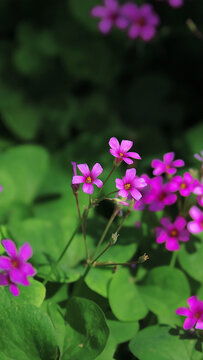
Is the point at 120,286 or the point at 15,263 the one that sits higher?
the point at 15,263

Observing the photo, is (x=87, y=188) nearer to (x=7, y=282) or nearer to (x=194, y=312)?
(x=7, y=282)

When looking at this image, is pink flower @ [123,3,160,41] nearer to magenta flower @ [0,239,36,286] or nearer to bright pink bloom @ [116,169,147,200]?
bright pink bloom @ [116,169,147,200]

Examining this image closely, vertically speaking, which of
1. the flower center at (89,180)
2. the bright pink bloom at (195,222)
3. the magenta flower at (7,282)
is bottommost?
the magenta flower at (7,282)

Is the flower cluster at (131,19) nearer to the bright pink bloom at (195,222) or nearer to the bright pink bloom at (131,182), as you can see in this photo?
the bright pink bloom at (195,222)

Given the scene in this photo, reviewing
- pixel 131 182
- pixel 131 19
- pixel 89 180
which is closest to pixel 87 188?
pixel 89 180

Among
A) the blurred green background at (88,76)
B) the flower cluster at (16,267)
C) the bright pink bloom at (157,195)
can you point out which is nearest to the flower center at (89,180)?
the flower cluster at (16,267)

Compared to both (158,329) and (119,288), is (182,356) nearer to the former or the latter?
(158,329)

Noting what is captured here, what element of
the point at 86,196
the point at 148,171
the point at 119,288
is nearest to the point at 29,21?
the point at 148,171
